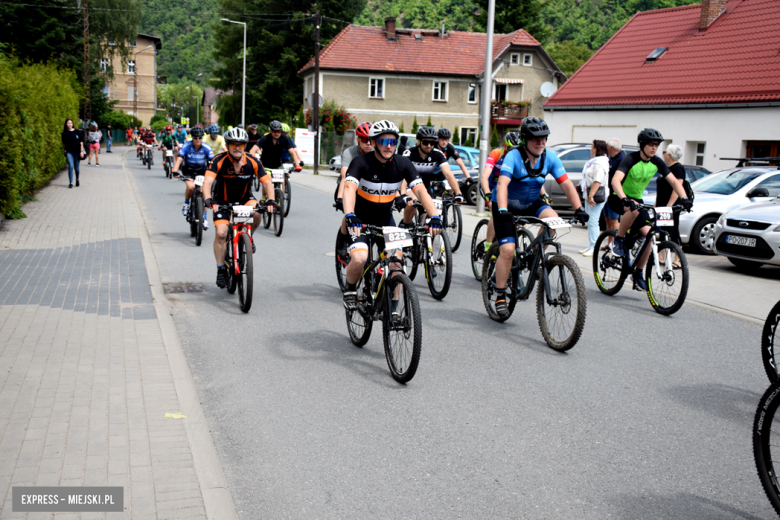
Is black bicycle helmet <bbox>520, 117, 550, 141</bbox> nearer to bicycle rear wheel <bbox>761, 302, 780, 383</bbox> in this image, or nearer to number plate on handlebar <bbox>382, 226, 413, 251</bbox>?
number plate on handlebar <bbox>382, 226, 413, 251</bbox>

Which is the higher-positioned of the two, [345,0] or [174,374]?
[345,0]

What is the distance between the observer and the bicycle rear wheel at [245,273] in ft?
25.5

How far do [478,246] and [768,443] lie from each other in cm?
615

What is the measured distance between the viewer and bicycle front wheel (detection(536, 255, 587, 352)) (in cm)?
637

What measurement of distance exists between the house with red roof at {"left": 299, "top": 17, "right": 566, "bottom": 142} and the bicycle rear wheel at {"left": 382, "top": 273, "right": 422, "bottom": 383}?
50.8 metres

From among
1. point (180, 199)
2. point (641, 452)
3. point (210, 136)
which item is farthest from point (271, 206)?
point (180, 199)

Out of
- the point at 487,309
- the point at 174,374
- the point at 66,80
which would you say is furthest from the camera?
the point at 66,80

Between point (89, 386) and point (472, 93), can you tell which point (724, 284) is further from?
point (472, 93)

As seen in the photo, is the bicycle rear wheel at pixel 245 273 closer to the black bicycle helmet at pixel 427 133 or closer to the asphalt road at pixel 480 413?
the asphalt road at pixel 480 413

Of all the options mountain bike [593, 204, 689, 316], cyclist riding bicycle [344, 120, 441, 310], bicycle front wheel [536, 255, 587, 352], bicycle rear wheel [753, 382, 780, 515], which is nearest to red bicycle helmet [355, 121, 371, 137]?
cyclist riding bicycle [344, 120, 441, 310]

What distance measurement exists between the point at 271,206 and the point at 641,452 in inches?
199

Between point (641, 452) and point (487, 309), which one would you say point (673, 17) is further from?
point (641, 452)

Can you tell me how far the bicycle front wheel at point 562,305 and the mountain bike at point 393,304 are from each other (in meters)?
1.51

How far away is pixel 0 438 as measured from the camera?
4.29 meters
